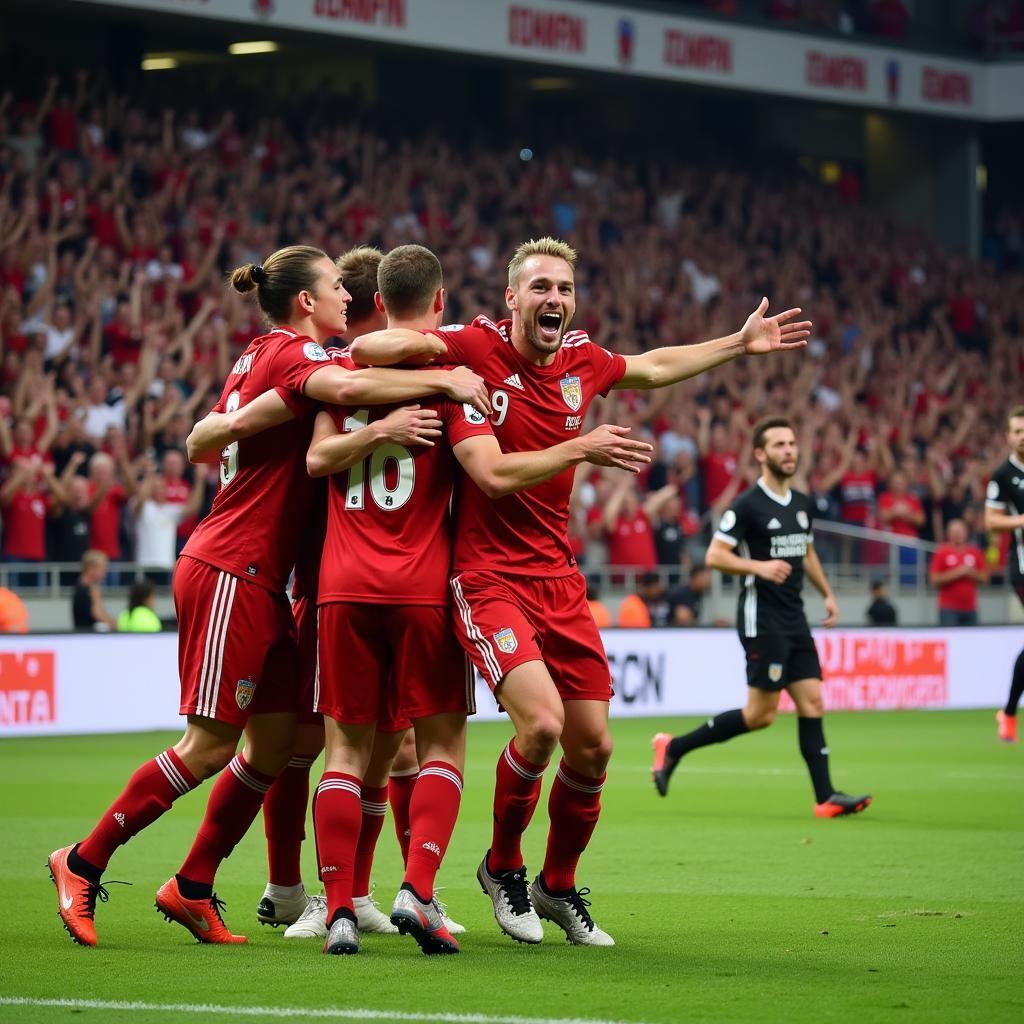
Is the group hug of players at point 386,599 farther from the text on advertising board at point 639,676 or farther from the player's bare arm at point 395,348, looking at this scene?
the text on advertising board at point 639,676

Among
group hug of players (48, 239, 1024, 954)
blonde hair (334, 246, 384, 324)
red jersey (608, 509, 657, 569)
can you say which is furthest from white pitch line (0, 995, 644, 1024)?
red jersey (608, 509, 657, 569)

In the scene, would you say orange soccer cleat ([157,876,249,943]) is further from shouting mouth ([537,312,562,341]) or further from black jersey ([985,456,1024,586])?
black jersey ([985,456,1024,586])

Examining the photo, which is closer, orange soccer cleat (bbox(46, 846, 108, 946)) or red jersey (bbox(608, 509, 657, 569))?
orange soccer cleat (bbox(46, 846, 108, 946))

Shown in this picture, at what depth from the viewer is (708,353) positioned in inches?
281

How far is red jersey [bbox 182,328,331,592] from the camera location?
6.62 metres

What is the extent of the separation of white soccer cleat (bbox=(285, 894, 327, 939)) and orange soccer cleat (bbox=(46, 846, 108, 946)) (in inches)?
27.2

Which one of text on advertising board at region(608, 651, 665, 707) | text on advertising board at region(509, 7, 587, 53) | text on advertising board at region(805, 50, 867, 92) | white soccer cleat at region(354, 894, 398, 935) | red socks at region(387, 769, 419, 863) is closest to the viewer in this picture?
white soccer cleat at region(354, 894, 398, 935)

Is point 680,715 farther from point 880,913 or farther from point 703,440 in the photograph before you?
point 880,913

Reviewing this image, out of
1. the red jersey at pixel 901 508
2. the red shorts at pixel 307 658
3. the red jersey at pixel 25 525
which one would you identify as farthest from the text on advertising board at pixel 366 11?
the red shorts at pixel 307 658

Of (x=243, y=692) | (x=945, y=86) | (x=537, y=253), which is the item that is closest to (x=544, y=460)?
(x=537, y=253)

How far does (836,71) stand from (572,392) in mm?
28145

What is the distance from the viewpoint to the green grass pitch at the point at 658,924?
5.49m

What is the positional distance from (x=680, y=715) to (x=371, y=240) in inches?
315

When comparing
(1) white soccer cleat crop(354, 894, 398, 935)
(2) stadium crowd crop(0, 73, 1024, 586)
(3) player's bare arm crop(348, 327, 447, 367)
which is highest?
(2) stadium crowd crop(0, 73, 1024, 586)
